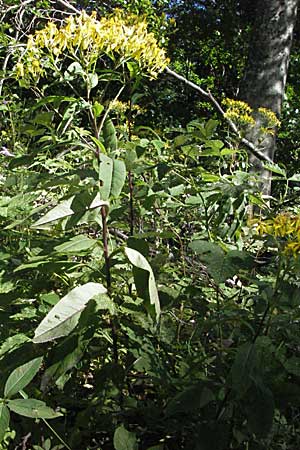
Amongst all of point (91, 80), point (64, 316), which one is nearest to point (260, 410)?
point (64, 316)

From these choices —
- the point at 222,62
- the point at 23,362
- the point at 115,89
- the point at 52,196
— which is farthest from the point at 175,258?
the point at 222,62

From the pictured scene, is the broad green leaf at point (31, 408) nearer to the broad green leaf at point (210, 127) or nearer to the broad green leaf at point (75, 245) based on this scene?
the broad green leaf at point (75, 245)

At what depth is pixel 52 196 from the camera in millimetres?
2400

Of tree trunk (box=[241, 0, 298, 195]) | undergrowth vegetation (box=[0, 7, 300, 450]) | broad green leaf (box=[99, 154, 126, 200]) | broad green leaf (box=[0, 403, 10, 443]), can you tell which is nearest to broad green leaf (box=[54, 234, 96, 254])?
undergrowth vegetation (box=[0, 7, 300, 450])

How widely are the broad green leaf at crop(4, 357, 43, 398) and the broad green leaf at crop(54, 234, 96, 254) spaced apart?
0.78 ft

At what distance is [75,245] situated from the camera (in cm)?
128

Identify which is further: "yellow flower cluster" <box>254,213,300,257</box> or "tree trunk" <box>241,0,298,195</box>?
"tree trunk" <box>241,0,298,195</box>

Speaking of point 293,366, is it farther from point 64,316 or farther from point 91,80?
point 91,80

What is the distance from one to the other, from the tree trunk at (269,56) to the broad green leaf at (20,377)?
304cm

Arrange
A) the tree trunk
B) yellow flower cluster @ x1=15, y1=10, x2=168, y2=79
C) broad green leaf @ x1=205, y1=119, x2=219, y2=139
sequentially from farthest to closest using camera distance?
the tree trunk
broad green leaf @ x1=205, y1=119, x2=219, y2=139
yellow flower cluster @ x1=15, y1=10, x2=168, y2=79

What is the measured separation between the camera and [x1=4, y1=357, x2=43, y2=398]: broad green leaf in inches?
46.8

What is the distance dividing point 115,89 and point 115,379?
6164 mm

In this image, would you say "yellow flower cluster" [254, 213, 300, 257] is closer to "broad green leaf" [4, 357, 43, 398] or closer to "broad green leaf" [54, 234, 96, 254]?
"broad green leaf" [54, 234, 96, 254]

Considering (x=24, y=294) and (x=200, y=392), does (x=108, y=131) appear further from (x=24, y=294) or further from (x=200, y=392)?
(x=200, y=392)
